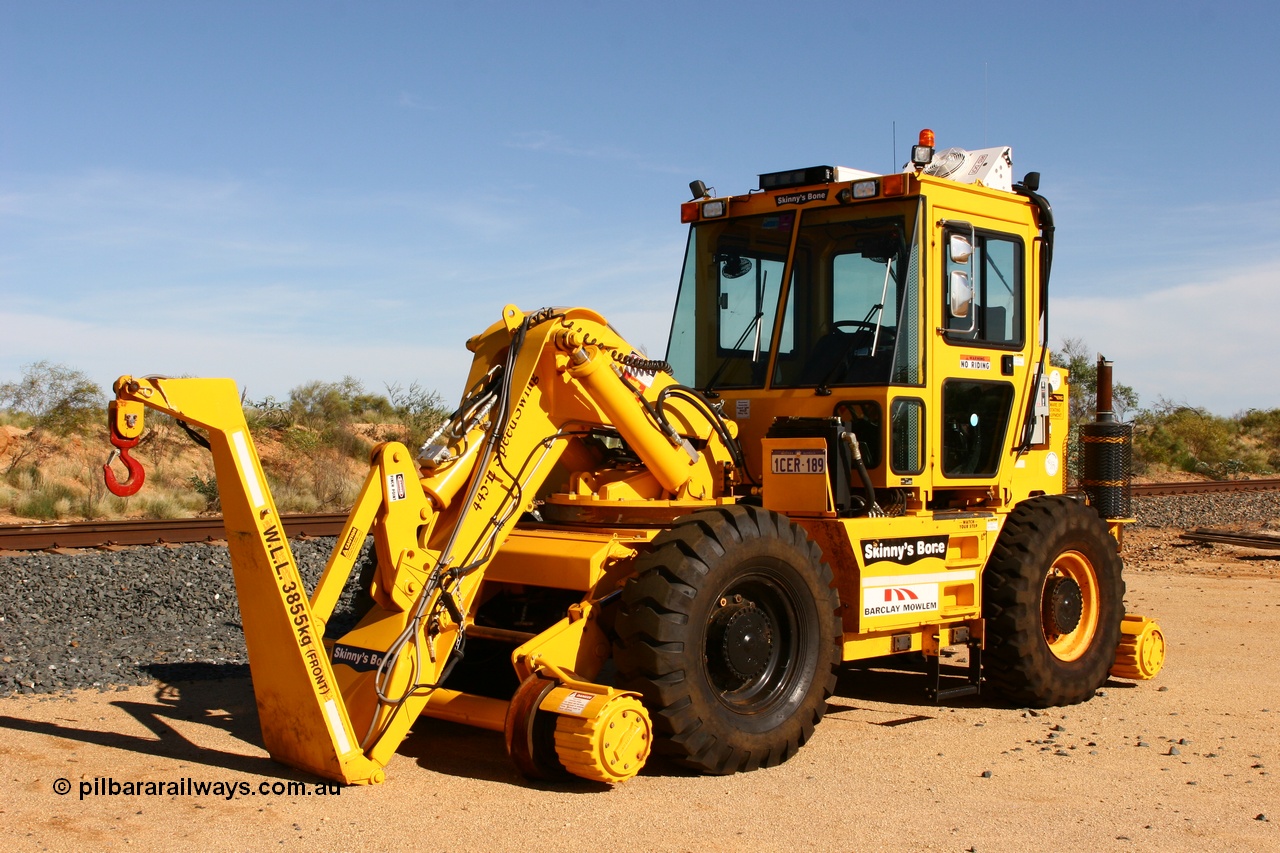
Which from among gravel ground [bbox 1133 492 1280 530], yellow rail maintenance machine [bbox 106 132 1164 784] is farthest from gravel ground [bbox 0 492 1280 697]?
gravel ground [bbox 1133 492 1280 530]

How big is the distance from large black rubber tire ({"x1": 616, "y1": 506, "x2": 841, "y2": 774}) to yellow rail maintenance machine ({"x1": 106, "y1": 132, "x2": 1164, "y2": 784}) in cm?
2

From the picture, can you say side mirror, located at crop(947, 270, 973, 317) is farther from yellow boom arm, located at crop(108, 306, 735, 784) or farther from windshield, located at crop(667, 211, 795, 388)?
yellow boom arm, located at crop(108, 306, 735, 784)

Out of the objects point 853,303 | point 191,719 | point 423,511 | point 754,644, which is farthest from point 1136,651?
point 191,719

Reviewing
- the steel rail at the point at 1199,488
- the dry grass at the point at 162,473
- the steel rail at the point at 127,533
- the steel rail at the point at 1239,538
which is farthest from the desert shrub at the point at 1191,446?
the steel rail at the point at 127,533

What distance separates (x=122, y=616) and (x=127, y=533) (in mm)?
3141

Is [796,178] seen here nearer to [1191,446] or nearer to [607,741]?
[607,741]

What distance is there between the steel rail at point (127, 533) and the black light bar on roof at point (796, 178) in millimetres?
6296

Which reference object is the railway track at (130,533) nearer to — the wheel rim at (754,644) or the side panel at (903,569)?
the side panel at (903,569)

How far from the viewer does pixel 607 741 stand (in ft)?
18.5

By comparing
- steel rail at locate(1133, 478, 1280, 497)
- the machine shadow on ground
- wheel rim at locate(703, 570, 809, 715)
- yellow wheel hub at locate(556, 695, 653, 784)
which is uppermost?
steel rail at locate(1133, 478, 1280, 497)

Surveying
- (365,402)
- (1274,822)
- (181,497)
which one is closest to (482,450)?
(1274,822)

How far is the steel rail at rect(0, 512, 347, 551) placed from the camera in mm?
12352

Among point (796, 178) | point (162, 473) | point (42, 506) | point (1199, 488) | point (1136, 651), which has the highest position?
point (796, 178)

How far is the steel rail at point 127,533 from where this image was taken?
12.4m
